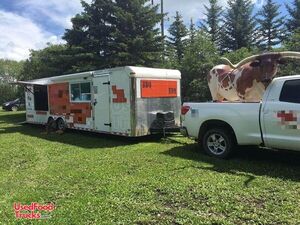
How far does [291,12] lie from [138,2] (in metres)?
22.9

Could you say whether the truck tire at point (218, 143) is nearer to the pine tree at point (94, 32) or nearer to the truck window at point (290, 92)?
the truck window at point (290, 92)

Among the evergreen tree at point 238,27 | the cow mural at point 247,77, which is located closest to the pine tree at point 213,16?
the evergreen tree at point 238,27

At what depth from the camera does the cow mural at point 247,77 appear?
357 inches

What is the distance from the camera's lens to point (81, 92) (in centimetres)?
1378

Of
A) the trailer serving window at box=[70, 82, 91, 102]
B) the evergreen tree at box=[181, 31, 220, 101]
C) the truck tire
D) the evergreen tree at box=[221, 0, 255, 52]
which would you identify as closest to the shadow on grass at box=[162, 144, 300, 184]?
the truck tire

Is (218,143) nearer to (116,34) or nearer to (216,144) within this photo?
(216,144)

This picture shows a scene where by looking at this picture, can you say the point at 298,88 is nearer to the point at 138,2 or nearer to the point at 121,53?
the point at 121,53

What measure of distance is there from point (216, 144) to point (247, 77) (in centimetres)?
183

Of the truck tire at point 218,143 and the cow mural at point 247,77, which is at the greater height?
the cow mural at point 247,77

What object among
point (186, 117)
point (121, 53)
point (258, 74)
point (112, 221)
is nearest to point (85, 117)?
point (186, 117)

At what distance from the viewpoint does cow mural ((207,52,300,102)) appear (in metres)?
9.06

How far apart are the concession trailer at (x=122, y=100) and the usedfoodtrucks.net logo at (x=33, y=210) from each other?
5876mm

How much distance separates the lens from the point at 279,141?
25.8ft

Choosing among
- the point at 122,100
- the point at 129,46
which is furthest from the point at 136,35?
the point at 122,100
